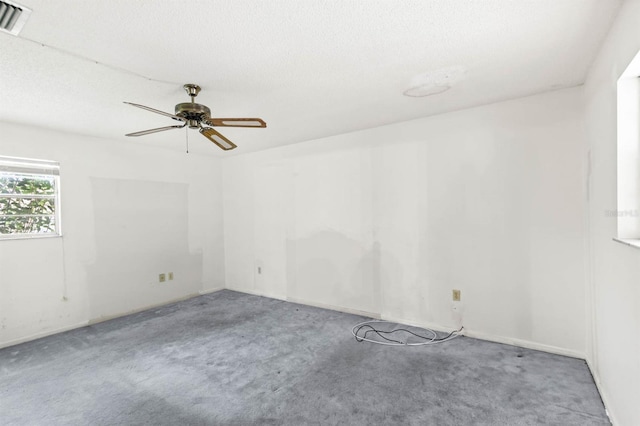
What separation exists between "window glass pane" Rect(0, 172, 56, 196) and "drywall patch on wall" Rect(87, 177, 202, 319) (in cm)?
42

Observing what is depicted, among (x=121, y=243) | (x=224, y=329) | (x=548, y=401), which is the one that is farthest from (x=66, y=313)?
(x=548, y=401)

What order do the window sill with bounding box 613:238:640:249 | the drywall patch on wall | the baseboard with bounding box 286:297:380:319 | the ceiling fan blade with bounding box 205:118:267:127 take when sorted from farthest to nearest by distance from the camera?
the drywall patch on wall → the baseboard with bounding box 286:297:380:319 → the ceiling fan blade with bounding box 205:118:267:127 → the window sill with bounding box 613:238:640:249

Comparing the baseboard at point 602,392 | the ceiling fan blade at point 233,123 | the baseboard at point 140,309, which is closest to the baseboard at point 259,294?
the baseboard at point 140,309

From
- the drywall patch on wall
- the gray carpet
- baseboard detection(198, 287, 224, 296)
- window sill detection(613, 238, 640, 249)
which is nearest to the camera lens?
window sill detection(613, 238, 640, 249)

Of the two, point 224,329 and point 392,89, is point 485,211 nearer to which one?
point 392,89

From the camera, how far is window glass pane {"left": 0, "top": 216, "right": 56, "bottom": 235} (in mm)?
3160

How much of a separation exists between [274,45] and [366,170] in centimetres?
215

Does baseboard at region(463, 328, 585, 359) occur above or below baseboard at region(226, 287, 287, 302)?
above

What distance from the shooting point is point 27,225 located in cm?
329

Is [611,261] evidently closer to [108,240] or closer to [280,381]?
[280,381]

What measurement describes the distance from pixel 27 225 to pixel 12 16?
276cm

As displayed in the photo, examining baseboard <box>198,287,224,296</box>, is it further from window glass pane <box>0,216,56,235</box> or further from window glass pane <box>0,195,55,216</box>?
window glass pane <box>0,195,55,216</box>

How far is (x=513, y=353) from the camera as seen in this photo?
8.62 feet

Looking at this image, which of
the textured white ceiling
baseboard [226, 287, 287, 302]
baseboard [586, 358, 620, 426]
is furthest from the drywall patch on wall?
baseboard [586, 358, 620, 426]
